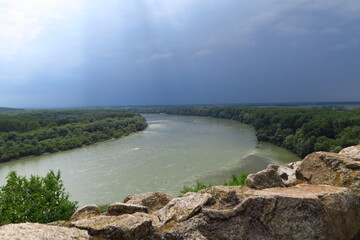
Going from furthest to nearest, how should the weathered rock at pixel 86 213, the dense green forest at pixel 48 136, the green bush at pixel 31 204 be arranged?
the dense green forest at pixel 48 136 < the green bush at pixel 31 204 < the weathered rock at pixel 86 213

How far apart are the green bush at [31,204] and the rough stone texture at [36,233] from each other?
29.3 feet

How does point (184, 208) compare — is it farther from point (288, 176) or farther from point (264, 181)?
point (288, 176)

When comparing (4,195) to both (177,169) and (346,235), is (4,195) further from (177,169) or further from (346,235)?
(177,169)

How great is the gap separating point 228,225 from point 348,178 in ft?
11.2

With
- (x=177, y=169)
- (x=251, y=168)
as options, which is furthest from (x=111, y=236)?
(x=251, y=168)

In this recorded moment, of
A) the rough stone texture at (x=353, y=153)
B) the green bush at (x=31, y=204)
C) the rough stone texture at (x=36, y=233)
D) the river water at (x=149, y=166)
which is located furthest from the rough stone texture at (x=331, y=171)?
the river water at (x=149, y=166)

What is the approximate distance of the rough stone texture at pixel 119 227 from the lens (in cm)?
374

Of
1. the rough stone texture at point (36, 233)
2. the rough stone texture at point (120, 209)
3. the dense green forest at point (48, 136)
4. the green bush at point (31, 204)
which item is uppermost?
the rough stone texture at point (36, 233)

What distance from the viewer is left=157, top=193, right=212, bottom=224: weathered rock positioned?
4316 millimetres

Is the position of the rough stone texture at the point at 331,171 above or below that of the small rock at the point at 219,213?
above

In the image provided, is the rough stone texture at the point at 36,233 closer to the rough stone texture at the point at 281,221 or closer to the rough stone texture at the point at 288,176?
the rough stone texture at the point at 281,221

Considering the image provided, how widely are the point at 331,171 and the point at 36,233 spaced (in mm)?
6714

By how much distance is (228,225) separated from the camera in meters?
4.20

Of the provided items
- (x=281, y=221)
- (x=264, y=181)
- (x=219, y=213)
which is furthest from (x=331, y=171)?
(x=219, y=213)
